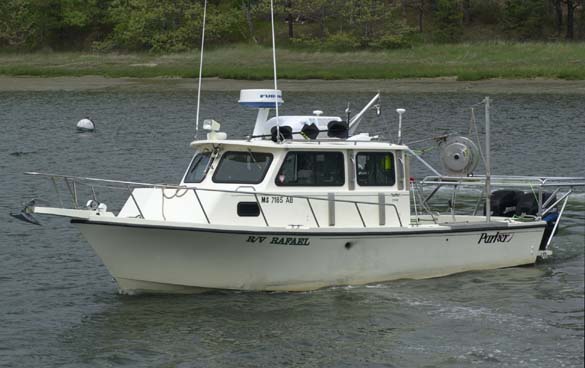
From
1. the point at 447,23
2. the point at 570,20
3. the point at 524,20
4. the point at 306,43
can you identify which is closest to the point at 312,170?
the point at 306,43

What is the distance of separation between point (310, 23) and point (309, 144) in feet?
178

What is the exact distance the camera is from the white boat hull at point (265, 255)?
17344mm

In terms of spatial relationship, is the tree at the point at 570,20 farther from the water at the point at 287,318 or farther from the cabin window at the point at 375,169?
the cabin window at the point at 375,169

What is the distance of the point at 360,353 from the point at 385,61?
45899mm

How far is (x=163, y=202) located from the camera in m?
18.0

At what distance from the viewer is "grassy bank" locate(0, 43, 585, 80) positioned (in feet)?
182

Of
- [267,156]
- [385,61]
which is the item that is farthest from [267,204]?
[385,61]

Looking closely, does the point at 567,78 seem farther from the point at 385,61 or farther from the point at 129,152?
the point at 129,152

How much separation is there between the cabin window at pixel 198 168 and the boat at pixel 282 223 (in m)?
0.02

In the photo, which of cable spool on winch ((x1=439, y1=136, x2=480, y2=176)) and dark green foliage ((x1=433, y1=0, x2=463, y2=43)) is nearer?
cable spool on winch ((x1=439, y1=136, x2=480, y2=176))

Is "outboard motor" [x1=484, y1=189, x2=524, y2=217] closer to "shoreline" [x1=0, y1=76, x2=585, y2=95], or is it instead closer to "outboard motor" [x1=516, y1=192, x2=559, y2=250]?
"outboard motor" [x1=516, y1=192, x2=559, y2=250]

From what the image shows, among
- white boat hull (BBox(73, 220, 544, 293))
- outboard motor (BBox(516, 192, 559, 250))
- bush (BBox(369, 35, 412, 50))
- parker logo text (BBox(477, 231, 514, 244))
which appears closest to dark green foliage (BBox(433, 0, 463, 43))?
bush (BBox(369, 35, 412, 50))

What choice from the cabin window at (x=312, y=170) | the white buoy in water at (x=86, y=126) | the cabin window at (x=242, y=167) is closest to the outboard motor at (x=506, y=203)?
the cabin window at (x=312, y=170)

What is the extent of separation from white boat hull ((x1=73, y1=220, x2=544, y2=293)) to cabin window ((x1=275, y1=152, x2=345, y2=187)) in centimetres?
103
